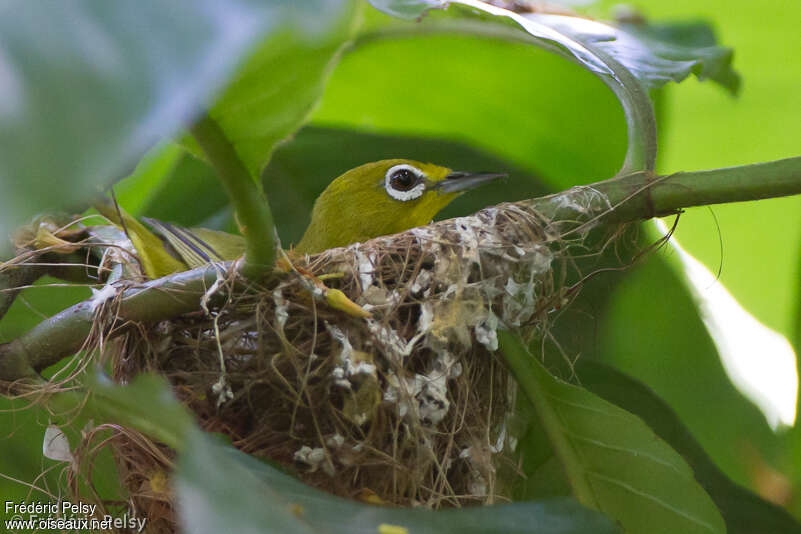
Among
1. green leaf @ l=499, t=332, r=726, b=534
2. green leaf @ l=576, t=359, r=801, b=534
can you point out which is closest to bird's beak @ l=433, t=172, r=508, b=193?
green leaf @ l=576, t=359, r=801, b=534

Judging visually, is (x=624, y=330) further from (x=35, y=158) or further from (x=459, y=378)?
(x=35, y=158)

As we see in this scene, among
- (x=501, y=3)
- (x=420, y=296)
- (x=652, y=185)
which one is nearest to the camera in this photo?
(x=652, y=185)

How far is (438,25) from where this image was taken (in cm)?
177

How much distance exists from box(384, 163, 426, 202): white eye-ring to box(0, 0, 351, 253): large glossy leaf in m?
1.63

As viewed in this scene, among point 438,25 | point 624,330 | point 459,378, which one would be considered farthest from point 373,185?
point 459,378

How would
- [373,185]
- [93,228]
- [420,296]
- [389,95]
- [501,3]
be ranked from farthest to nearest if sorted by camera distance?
[389,95], [373,185], [501,3], [93,228], [420,296]

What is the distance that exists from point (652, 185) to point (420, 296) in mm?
435

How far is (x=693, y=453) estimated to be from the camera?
1.80m

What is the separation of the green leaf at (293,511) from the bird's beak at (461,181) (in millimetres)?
1196

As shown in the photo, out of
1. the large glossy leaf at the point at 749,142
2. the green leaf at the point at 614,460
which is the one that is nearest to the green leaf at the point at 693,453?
the green leaf at the point at 614,460

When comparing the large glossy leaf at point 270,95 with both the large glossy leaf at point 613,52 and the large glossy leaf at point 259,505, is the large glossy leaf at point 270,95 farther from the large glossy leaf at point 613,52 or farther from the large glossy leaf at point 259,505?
the large glossy leaf at point 613,52

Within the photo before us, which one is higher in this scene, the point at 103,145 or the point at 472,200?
the point at 472,200

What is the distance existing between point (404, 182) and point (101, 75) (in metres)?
1.70

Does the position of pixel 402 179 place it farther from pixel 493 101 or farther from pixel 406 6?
pixel 406 6
